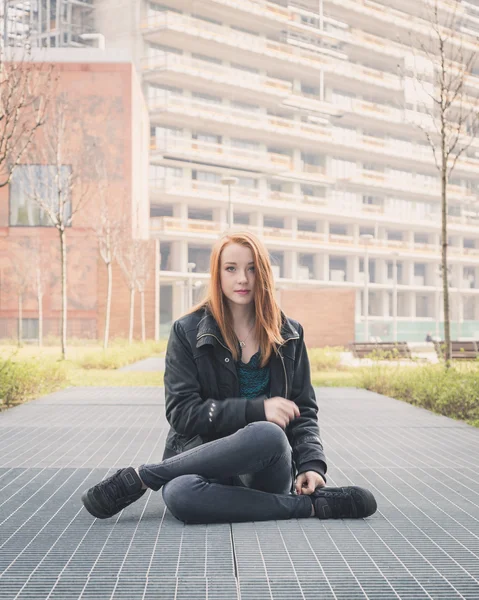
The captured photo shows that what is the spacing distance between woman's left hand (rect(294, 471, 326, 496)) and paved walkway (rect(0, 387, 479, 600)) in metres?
0.16

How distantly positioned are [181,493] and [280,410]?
0.57 metres

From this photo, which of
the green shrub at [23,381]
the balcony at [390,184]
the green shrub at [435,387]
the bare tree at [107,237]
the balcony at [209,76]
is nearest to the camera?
the green shrub at [435,387]

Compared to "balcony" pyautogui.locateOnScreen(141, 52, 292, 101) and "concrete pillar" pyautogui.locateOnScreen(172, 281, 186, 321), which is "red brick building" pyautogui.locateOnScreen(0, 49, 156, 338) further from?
"concrete pillar" pyautogui.locateOnScreen(172, 281, 186, 321)

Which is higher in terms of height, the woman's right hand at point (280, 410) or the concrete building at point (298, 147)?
the concrete building at point (298, 147)

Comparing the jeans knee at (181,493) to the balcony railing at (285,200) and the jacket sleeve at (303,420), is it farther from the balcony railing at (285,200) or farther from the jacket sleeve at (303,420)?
the balcony railing at (285,200)

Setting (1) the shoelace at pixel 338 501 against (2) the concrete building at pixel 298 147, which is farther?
(2) the concrete building at pixel 298 147

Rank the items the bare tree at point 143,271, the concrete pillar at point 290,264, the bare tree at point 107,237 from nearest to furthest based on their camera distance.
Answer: the bare tree at point 107,237
the bare tree at point 143,271
the concrete pillar at point 290,264

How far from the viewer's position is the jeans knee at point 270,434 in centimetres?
333

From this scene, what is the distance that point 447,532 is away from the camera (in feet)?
11.4

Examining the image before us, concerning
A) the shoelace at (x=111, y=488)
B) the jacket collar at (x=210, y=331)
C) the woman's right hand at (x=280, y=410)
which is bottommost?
the shoelace at (x=111, y=488)

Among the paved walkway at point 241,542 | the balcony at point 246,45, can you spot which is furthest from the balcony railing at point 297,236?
the paved walkway at point 241,542

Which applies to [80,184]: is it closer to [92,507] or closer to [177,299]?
[177,299]

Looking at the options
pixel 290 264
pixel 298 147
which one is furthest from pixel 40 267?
→ pixel 298 147

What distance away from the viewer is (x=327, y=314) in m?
29.7
